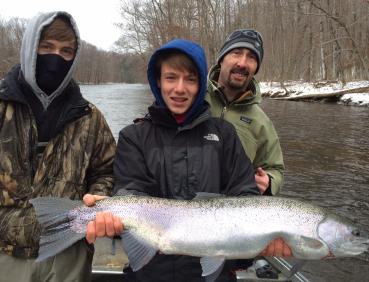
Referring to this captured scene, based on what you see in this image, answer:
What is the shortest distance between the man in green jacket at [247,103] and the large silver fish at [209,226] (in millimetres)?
841

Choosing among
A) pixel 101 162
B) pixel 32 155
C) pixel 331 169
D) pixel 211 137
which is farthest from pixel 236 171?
pixel 331 169

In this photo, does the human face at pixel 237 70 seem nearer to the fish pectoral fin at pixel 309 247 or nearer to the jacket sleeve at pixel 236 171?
the jacket sleeve at pixel 236 171

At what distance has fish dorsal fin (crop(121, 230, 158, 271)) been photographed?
241cm

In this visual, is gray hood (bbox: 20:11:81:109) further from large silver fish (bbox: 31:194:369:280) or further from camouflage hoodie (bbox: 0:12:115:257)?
large silver fish (bbox: 31:194:369:280)

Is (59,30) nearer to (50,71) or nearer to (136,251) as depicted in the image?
(50,71)

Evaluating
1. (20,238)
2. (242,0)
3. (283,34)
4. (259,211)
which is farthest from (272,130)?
(242,0)

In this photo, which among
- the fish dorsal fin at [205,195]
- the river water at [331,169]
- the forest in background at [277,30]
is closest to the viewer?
the fish dorsal fin at [205,195]

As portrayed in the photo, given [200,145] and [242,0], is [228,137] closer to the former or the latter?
[200,145]

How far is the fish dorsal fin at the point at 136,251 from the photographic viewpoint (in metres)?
2.41

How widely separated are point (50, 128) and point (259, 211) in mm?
1326

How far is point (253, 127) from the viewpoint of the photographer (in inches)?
136

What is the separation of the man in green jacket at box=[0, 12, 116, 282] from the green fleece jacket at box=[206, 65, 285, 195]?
42.9 inches

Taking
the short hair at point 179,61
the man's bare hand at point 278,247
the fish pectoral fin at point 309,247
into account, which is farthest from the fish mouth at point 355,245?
the short hair at point 179,61

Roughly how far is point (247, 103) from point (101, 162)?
4.30 ft
